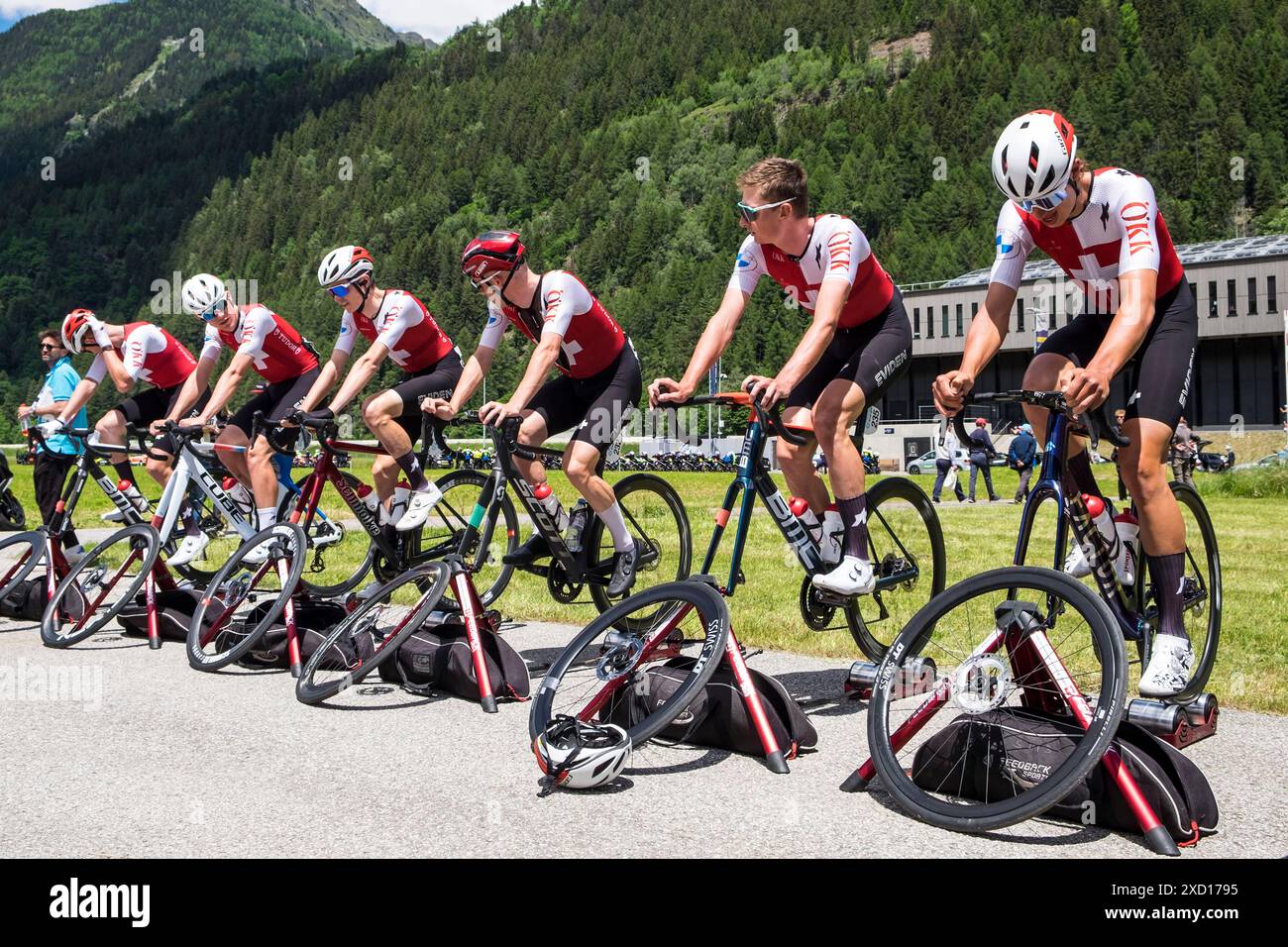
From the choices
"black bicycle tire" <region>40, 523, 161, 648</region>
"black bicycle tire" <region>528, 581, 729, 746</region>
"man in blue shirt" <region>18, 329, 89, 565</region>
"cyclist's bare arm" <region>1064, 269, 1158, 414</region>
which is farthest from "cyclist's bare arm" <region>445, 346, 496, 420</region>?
"man in blue shirt" <region>18, 329, 89, 565</region>

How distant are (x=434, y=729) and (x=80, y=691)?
2.37 m

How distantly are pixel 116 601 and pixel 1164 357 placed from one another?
6.75 m

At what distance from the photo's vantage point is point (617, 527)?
7.20 meters

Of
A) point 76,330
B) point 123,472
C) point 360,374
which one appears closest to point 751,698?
point 360,374

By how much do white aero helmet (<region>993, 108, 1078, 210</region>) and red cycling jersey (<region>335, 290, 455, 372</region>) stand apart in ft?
15.9

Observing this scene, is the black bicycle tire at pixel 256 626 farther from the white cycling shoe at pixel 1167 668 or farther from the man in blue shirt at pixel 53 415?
the man in blue shirt at pixel 53 415

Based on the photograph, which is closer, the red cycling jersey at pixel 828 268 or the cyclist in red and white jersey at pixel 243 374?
the red cycling jersey at pixel 828 268

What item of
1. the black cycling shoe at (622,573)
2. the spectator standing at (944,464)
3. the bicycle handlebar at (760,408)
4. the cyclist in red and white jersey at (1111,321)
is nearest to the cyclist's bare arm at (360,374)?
the black cycling shoe at (622,573)

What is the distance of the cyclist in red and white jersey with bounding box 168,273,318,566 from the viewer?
9.44 meters

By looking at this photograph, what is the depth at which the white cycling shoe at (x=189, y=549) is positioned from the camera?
30.1 feet

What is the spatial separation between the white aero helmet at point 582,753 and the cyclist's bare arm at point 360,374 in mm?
4236
